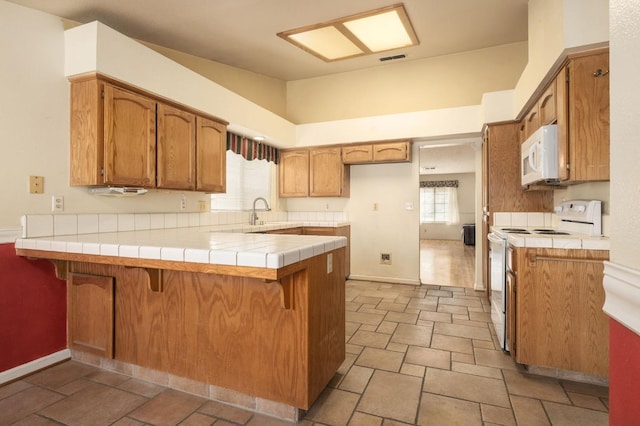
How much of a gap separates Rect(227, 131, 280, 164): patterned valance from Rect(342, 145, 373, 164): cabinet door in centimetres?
105

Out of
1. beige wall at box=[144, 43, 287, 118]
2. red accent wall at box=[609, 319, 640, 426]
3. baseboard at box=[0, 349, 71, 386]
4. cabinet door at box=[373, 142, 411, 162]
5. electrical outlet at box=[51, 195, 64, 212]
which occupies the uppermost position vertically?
beige wall at box=[144, 43, 287, 118]

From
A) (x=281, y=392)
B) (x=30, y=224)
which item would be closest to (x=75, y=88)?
(x=30, y=224)

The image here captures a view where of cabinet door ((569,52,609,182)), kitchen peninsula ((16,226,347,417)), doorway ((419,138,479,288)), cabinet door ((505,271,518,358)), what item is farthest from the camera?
doorway ((419,138,479,288))

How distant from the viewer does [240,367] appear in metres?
1.80

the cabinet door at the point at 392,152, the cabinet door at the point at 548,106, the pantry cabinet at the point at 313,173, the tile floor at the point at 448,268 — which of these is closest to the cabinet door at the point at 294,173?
the pantry cabinet at the point at 313,173

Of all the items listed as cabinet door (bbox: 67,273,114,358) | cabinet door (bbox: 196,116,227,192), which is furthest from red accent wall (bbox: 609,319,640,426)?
cabinet door (bbox: 196,116,227,192)

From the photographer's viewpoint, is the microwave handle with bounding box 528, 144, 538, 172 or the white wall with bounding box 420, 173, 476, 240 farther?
the white wall with bounding box 420, 173, 476, 240

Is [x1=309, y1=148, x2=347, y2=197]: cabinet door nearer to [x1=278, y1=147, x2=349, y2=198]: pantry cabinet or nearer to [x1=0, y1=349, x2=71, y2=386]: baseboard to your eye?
[x1=278, y1=147, x2=349, y2=198]: pantry cabinet

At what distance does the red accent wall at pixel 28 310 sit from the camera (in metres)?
2.08

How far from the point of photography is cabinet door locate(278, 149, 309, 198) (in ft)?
16.2

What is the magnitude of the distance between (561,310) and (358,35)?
10.0ft

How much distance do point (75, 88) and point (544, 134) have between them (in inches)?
132

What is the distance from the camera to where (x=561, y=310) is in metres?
2.05

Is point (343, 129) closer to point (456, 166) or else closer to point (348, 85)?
point (348, 85)
